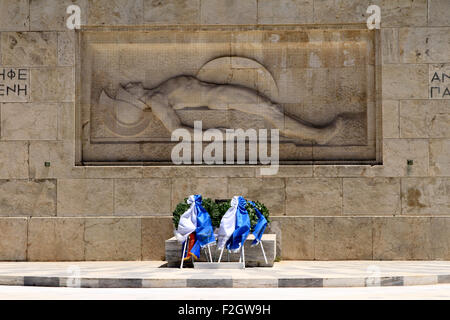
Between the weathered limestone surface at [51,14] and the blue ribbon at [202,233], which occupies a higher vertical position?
the weathered limestone surface at [51,14]

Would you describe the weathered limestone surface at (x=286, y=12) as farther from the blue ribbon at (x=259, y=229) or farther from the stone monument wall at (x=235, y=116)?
the blue ribbon at (x=259, y=229)

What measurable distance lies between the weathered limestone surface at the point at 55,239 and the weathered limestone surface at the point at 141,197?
921mm

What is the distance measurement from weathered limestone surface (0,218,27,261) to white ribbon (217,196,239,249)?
4.99 m

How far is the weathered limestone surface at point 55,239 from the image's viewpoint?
54.7ft

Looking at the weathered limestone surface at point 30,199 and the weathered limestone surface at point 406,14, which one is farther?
the weathered limestone surface at point 30,199

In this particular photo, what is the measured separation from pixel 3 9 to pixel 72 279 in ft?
24.1

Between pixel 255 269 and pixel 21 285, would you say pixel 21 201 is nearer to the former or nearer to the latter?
pixel 21 285

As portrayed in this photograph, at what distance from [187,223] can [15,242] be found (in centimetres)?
470

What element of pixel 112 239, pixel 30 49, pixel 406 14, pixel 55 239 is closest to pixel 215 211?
pixel 112 239

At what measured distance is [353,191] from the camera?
16.7 meters

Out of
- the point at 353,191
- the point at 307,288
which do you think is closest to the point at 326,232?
the point at 353,191

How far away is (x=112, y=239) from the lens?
16.7 meters

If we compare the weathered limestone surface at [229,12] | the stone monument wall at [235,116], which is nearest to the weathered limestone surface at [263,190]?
the stone monument wall at [235,116]

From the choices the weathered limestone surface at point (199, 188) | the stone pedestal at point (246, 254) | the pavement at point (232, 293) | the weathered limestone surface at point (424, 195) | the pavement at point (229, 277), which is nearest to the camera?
the pavement at point (232, 293)
